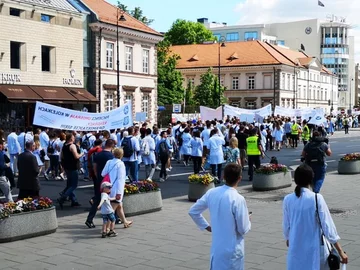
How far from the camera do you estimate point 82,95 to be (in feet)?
125

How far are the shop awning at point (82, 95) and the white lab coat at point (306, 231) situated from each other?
32615 mm

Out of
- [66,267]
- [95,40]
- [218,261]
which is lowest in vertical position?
[66,267]

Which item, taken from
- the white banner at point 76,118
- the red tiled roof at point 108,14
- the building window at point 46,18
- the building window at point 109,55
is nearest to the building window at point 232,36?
the red tiled roof at point 108,14

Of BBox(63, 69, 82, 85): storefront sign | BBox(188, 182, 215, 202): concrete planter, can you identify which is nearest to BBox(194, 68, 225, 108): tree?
BBox(63, 69, 82, 85): storefront sign

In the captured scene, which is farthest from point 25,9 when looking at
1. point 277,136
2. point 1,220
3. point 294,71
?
point 294,71

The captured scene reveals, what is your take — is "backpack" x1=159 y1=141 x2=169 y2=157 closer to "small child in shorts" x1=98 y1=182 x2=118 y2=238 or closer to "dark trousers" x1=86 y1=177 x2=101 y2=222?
"dark trousers" x1=86 y1=177 x2=101 y2=222

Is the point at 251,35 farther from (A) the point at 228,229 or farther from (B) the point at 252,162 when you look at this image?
(A) the point at 228,229

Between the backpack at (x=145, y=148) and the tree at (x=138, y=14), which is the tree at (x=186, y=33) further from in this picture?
the backpack at (x=145, y=148)

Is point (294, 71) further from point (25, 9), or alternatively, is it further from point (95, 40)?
point (25, 9)

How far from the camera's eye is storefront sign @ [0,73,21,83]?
3225cm

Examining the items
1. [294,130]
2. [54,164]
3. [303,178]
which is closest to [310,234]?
[303,178]

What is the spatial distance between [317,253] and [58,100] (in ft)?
Result: 101

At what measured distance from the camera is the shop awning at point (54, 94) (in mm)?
33906

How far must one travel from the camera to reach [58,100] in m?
34.8
